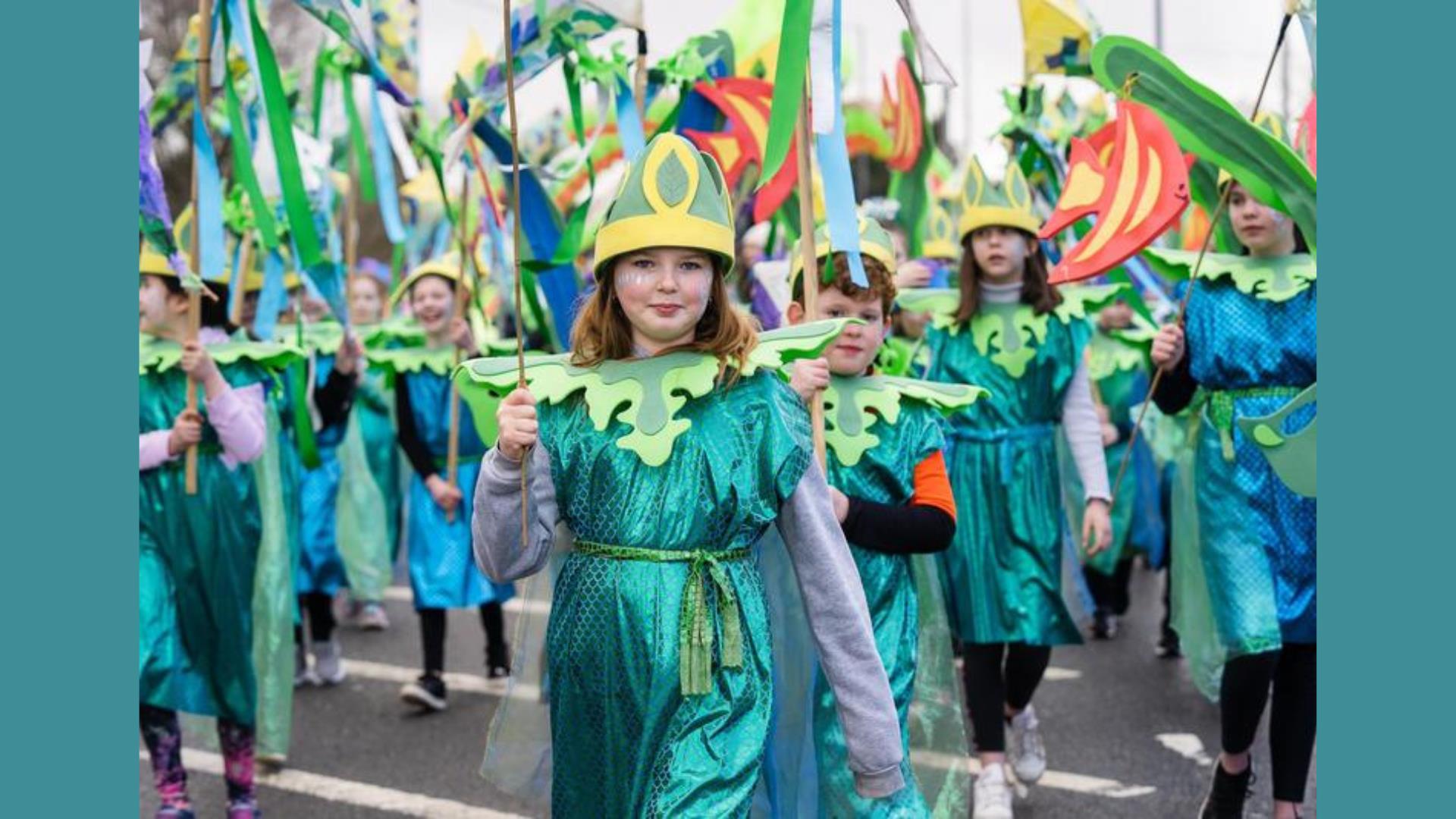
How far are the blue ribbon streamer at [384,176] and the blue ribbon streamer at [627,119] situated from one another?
4.36 feet

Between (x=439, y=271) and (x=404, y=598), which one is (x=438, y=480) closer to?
(x=439, y=271)

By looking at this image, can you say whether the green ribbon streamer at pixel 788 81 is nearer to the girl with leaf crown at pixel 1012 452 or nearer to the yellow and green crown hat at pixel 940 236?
the girl with leaf crown at pixel 1012 452

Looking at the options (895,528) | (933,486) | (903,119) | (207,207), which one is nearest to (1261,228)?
(933,486)

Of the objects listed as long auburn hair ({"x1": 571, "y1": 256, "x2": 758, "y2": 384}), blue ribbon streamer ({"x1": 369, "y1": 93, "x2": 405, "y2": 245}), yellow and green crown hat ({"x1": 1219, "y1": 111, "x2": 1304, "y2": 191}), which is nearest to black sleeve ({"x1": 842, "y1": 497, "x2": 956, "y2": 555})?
long auburn hair ({"x1": 571, "y1": 256, "x2": 758, "y2": 384})

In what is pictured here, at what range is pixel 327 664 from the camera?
761cm

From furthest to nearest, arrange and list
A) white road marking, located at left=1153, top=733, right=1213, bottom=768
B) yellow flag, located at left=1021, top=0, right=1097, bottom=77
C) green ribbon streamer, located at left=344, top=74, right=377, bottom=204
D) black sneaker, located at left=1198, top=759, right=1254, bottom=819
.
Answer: green ribbon streamer, located at left=344, top=74, right=377, bottom=204, yellow flag, located at left=1021, top=0, right=1097, bottom=77, white road marking, located at left=1153, top=733, right=1213, bottom=768, black sneaker, located at left=1198, top=759, right=1254, bottom=819

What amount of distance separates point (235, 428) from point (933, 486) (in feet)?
6.82

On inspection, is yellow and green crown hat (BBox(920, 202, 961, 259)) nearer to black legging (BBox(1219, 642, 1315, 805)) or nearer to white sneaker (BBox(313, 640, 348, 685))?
black legging (BBox(1219, 642, 1315, 805))

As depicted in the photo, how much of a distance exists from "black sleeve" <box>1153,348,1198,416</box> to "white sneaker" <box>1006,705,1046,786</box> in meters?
1.08

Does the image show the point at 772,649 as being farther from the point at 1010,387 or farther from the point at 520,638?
the point at 1010,387

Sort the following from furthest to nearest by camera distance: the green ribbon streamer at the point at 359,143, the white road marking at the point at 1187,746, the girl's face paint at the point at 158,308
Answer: the green ribbon streamer at the point at 359,143, the white road marking at the point at 1187,746, the girl's face paint at the point at 158,308

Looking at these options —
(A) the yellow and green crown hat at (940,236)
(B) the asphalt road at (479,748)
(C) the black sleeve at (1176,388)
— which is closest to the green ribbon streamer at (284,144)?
(B) the asphalt road at (479,748)

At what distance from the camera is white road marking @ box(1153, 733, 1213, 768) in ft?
19.8

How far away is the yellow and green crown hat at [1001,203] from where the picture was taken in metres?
5.46
